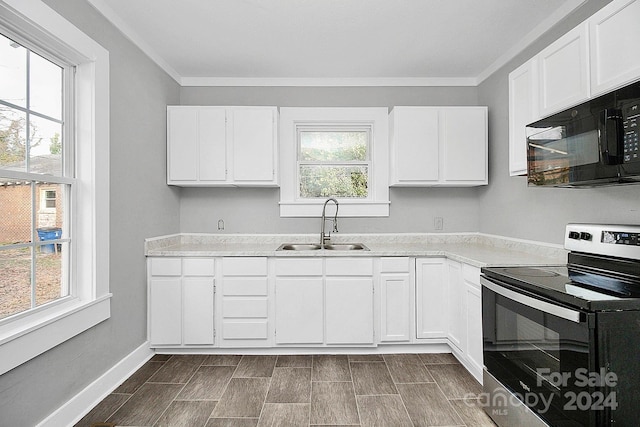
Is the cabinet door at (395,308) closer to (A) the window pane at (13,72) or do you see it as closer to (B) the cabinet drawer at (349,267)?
(B) the cabinet drawer at (349,267)

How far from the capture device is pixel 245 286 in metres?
2.94

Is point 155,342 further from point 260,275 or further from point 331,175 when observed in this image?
point 331,175

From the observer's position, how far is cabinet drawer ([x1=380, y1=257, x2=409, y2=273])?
9.71ft

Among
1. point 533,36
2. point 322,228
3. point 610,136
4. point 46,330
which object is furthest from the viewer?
point 322,228

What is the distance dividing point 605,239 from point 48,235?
3000 millimetres

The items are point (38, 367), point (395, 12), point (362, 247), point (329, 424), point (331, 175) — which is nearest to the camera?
point (38, 367)

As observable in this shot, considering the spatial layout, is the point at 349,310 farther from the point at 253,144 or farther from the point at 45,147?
the point at 45,147

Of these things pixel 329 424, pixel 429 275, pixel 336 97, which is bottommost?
pixel 329 424

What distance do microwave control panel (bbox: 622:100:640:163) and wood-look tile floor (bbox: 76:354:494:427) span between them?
5.19ft

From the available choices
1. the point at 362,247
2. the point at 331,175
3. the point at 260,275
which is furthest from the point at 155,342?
the point at 331,175

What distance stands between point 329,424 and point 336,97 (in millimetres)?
2864

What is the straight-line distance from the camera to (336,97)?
3.59 metres

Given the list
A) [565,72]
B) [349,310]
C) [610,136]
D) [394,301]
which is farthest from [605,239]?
[349,310]

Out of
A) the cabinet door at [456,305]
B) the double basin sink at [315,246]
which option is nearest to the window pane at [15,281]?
the double basin sink at [315,246]
